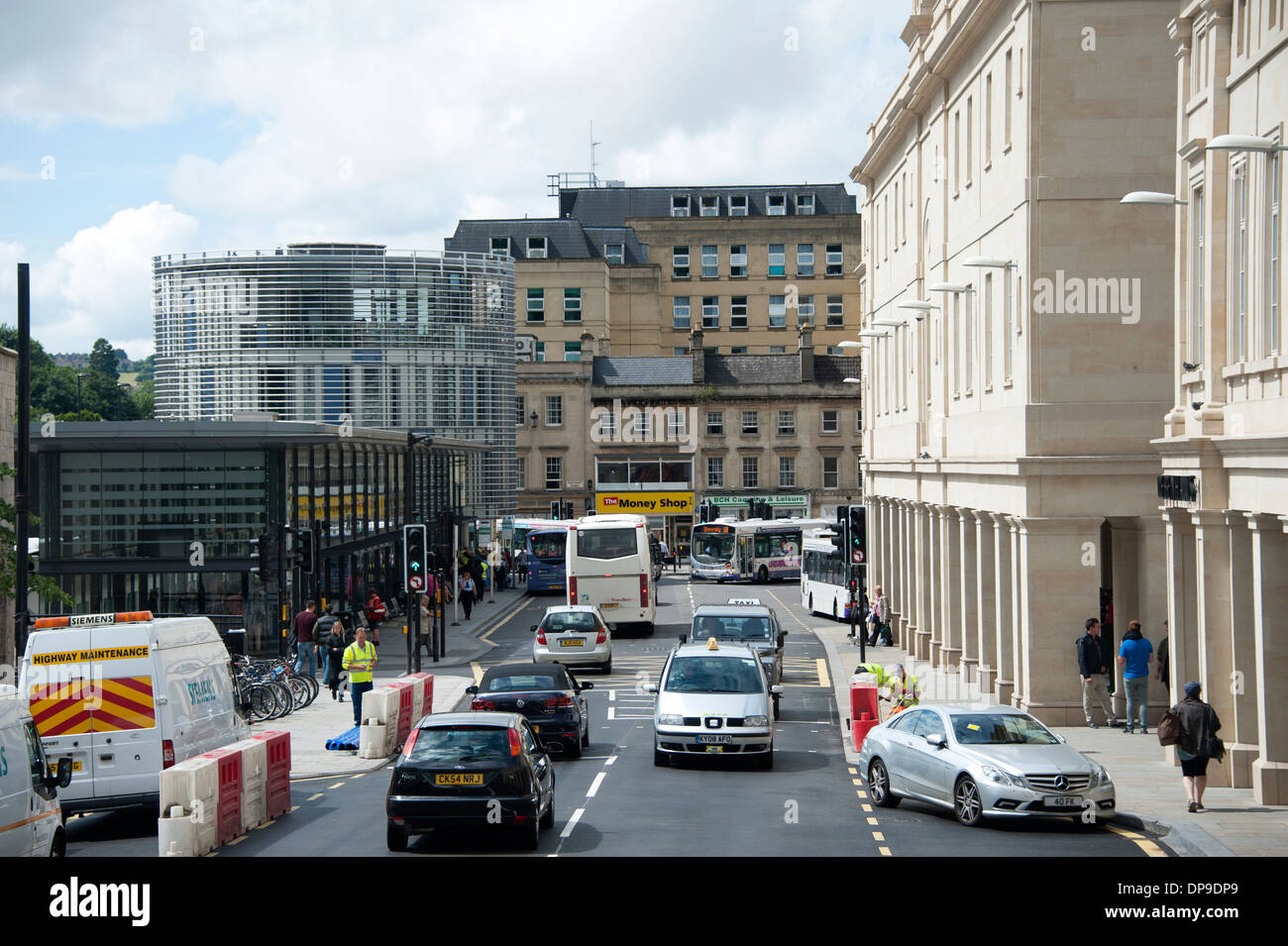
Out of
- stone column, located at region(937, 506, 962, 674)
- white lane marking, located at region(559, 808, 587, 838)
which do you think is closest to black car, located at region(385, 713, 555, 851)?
white lane marking, located at region(559, 808, 587, 838)

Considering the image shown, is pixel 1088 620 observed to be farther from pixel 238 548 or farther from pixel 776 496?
pixel 776 496

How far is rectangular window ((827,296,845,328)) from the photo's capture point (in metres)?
111

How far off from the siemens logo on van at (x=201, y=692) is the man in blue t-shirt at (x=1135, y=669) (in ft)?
48.1

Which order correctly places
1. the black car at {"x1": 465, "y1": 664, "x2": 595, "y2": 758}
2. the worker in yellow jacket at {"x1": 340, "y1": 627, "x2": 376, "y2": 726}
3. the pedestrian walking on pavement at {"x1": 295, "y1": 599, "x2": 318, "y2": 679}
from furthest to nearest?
the pedestrian walking on pavement at {"x1": 295, "y1": 599, "x2": 318, "y2": 679} < the worker in yellow jacket at {"x1": 340, "y1": 627, "x2": 376, "y2": 726} < the black car at {"x1": 465, "y1": 664, "x2": 595, "y2": 758}

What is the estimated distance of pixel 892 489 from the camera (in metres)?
45.9

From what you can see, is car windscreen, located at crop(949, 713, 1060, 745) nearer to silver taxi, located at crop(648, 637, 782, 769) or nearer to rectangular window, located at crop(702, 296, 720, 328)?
silver taxi, located at crop(648, 637, 782, 769)

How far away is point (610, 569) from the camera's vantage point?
4791cm

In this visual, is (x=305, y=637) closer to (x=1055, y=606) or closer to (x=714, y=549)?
(x=1055, y=606)

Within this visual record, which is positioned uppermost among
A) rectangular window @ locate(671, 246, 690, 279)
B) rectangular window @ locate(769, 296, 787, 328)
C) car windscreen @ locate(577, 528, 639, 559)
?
rectangular window @ locate(671, 246, 690, 279)

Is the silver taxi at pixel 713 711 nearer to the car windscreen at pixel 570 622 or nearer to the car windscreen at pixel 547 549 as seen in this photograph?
the car windscreen at pixel 570 622

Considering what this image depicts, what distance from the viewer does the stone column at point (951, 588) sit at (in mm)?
36875

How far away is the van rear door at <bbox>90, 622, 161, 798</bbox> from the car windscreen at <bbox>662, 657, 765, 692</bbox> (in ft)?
27.7

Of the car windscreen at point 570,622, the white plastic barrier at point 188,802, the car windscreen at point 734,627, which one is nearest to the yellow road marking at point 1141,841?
the white plastic barrier at point 188,802
